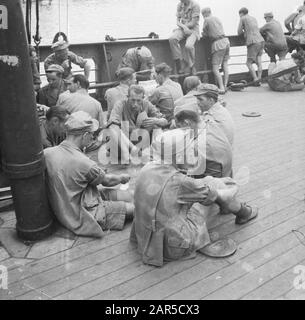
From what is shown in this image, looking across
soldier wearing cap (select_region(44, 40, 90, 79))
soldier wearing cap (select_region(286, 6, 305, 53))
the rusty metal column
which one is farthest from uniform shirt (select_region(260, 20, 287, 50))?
the rusty metal column

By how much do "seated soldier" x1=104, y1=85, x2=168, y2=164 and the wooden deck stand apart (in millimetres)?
1794

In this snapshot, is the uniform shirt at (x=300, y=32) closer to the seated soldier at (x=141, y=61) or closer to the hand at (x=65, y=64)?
the seated soldier at (x=141, y=61)

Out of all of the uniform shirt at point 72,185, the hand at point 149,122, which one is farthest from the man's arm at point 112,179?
the hand at point 149,122

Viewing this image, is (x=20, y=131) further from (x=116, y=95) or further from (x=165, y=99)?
(x=165, y=99)

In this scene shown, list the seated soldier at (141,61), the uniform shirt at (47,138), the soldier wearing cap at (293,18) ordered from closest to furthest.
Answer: the uniform shirt at (47,138)
the seated soldier at (141,61)
the soldier wearing cap at (293,18)

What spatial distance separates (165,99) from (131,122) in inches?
36.2

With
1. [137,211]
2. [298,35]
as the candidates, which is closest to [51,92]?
[137,211]

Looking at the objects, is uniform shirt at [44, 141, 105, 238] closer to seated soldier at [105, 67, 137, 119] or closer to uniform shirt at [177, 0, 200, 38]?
seated soldier at [105, 67, 137, 119]

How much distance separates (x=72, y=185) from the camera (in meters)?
3.77

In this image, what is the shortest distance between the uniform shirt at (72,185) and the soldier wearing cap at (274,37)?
8.99m

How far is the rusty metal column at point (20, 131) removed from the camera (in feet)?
10.3

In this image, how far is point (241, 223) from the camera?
4023 mm
